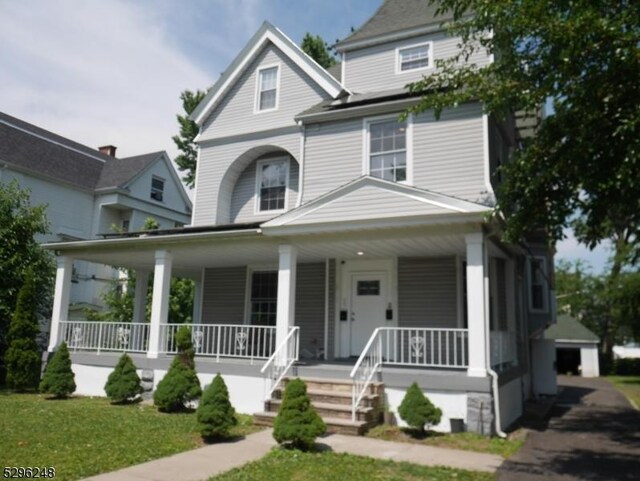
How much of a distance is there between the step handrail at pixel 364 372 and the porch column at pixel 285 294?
1.72 m

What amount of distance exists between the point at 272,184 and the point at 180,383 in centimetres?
634

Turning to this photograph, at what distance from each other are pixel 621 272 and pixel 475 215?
26308 millimetres

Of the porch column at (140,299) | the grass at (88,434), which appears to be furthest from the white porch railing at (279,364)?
the porch column at (140,299)

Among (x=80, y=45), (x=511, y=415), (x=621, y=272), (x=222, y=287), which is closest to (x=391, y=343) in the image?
(x=511, y=415)

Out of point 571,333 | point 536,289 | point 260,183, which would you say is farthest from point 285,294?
point 571,333

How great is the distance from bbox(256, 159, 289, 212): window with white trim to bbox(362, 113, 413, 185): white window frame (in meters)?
2.64

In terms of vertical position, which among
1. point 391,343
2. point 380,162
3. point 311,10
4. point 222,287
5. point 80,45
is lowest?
point 391,343

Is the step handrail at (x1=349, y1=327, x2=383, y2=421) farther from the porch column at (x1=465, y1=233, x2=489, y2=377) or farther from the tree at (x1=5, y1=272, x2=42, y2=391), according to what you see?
the tree at (x1=5, y1=272, x2=42, y2=391)

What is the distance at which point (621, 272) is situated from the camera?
100ft

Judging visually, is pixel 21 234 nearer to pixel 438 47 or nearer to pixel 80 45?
pixel 80 45

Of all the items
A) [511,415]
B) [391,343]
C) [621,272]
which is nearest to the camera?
[511,415]

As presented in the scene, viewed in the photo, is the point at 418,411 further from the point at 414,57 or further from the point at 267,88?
the point at 267,88

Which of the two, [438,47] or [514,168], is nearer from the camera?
[514,168]

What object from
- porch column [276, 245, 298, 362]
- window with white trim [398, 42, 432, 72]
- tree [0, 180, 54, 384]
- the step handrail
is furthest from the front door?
tree [0, 180, 54, 384]
